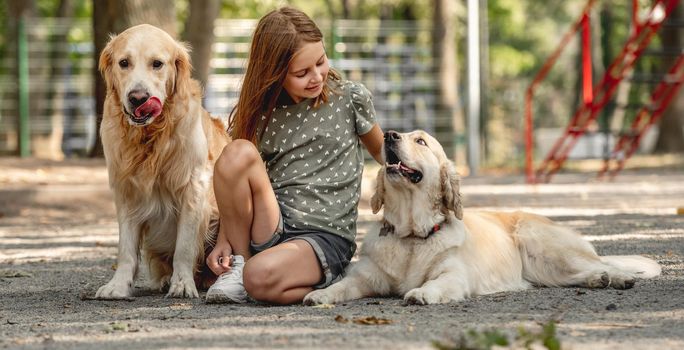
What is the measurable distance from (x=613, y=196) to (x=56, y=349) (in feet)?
31.7

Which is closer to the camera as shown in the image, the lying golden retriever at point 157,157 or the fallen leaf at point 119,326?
the fallen leaf at point 119,326

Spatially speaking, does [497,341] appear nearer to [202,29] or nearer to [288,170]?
[288,170]

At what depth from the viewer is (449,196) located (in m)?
5.36

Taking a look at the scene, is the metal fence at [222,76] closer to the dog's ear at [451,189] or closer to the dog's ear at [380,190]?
the dog's ear at [380,190]

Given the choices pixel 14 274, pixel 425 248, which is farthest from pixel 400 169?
pixel 14 274

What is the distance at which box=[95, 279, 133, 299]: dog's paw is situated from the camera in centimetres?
548

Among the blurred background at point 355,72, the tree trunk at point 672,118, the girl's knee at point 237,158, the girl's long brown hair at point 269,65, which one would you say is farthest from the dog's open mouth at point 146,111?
the tree trunk at point 672,118

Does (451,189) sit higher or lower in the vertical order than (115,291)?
higher

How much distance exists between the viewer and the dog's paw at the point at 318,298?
5.16 m

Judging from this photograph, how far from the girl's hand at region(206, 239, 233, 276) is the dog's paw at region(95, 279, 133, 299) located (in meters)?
0.44

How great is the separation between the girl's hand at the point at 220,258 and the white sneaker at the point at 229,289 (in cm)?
9

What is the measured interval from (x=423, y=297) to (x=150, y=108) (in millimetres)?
1645

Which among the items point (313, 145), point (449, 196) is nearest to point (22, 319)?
point (313, 145)

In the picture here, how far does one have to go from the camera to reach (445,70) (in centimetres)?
2158
